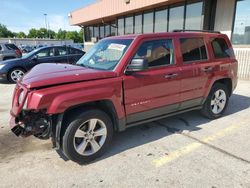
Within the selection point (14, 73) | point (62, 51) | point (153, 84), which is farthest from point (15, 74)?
point (153, 84)

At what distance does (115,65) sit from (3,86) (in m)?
7.24

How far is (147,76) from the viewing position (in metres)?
3.59

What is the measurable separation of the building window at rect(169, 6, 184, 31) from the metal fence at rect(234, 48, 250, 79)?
3071 millimetres

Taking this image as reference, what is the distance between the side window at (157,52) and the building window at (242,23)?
21.1 ft

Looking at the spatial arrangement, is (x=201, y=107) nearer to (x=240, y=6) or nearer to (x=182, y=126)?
(x=182, y=126)

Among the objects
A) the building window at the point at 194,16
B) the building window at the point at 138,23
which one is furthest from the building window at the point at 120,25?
the building window at the point at 194,16

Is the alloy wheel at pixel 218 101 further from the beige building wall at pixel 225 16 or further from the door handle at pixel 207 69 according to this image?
the beige building wall at pixel 225 16

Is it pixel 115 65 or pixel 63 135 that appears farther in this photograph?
pixel 115 65

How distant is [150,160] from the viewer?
10.8 feet

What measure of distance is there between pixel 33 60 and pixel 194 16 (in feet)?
24.3

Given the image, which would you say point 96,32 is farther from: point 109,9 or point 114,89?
point 114,89

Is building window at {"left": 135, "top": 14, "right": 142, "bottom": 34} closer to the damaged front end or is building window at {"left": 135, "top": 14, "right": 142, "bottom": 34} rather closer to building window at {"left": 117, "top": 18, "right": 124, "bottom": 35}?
building window at {"left": 117, "top": 18, "right": 124, "bottom": 35}

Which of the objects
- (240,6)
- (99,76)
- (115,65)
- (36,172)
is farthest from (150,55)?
(240,6)

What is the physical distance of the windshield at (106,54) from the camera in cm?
356
